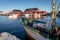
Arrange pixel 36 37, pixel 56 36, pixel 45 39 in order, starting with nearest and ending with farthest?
1. pixel 56 36
2. pixel 45 39
3. pixel 36 37

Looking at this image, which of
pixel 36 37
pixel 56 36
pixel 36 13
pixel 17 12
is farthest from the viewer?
pixel 17 12

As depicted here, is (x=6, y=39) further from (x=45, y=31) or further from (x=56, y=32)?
(x=56, y=32)

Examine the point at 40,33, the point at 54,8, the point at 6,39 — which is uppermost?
the point at 54,8

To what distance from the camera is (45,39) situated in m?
15.7

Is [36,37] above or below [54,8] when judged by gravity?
below

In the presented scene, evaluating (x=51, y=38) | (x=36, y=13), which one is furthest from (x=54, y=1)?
(x=36, y=13)

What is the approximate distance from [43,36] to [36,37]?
1.99 meters

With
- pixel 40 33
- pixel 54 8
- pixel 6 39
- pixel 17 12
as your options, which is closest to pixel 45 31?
pixel 40 33

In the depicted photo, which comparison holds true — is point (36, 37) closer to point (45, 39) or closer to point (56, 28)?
point (45, 39)

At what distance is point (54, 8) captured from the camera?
15.3 meters

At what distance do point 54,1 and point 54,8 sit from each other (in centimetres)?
79

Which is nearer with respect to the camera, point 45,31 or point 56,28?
point 56,28

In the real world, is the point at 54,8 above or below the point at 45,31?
above

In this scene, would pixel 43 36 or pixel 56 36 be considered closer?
pixel 56 36
